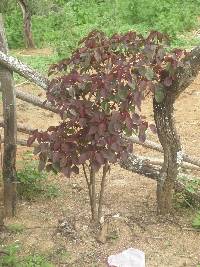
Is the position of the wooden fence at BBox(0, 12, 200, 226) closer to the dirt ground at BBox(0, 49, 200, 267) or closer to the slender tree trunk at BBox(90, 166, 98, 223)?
the dirt ground at BBox(0, 49, 200, 267)

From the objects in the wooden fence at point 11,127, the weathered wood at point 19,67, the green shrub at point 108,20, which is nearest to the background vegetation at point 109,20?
the green shrub at point 108,20

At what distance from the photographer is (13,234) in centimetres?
399

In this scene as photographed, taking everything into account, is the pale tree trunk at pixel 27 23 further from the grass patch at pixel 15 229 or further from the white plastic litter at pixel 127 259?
the white plastic litter at pixel 127 259

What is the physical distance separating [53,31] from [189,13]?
9.61ft

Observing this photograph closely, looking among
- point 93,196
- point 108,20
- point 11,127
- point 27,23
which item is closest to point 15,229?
point 93,196

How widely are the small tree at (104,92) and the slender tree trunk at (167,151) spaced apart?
221mm

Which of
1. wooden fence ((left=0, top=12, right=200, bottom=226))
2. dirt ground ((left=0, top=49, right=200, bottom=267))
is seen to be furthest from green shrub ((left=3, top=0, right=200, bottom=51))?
wooden fence ((left=0, top=12, right=200, bottom=226))

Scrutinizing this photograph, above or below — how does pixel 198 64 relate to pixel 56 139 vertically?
above

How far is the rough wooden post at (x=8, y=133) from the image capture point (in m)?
3.79

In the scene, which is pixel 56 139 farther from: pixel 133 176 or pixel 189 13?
pixel 189 13

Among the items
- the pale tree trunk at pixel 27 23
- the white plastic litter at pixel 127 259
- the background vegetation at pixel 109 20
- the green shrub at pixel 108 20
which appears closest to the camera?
the white plastic litter at pixel 127 259

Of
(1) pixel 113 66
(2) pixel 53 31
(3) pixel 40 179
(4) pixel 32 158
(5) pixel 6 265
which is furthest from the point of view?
(2) pixel 53 31

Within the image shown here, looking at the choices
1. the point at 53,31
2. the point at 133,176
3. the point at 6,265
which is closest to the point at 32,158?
the point at 133,176

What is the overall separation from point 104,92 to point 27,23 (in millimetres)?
7299
